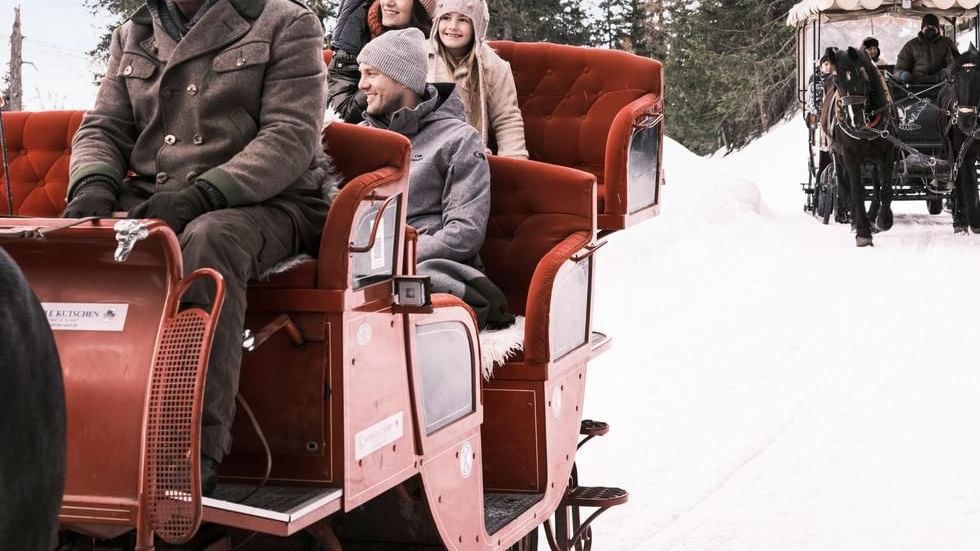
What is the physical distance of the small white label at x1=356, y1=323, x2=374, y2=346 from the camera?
311 centimetres

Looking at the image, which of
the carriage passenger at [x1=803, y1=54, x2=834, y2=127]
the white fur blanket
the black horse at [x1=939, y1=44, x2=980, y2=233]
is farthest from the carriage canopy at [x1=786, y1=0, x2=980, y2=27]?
the white fur blanket

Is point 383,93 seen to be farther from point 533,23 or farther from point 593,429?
point 533,23

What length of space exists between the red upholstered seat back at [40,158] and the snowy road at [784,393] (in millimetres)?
2542

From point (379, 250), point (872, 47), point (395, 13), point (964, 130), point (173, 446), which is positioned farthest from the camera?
point (872, 47)

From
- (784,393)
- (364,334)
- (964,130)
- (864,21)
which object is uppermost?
(864,21)

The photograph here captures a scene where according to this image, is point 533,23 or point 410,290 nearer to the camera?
point 410,290

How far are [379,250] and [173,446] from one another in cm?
87

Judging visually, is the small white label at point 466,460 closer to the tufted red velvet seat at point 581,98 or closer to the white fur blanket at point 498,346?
the white fur blanket at point 498,346

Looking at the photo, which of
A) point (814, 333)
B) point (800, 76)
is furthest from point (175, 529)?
point (800, 76)

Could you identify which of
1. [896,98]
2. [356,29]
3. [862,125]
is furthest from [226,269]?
[896,98]

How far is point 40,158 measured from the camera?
5695mm

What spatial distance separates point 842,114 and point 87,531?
13.8 metres

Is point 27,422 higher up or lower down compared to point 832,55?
lower down

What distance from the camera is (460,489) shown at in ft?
12.5
